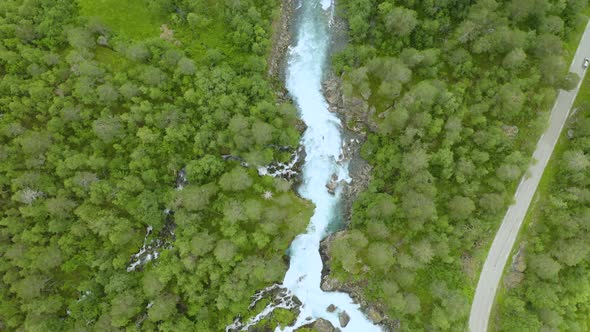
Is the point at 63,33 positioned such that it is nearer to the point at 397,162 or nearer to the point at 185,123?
the point at 185,123

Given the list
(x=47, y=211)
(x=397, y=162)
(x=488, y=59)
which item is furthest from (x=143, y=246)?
(x=488, y=59)

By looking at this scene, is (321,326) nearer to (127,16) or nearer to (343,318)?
(343,318)

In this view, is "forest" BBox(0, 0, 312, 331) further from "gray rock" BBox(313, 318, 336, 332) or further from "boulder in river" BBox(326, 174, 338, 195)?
"gray rock" BBox(313, 318, 336, 332)

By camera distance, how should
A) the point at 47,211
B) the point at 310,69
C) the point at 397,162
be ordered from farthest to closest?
the point at 310,69 → the point at 397,162 → the point at 47,211

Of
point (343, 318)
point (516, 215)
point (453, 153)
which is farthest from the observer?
point (343, 318)

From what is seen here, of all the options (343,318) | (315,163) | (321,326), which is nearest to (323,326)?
(321,326)

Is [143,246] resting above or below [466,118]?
below

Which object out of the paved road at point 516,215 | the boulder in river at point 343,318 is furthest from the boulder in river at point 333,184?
the paved road at point 516,215
